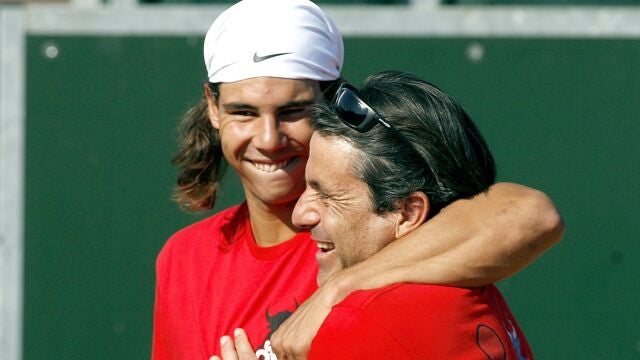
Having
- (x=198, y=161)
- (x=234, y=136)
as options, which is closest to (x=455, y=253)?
(x=234, y=136)

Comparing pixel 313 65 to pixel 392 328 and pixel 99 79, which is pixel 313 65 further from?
pixel 99 79

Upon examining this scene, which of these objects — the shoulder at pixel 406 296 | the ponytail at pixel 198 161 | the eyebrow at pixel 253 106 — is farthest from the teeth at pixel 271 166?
the shoulder at pixel 406 296

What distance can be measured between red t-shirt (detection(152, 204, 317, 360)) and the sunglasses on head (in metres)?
0.58

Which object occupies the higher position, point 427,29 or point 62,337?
point 427,29

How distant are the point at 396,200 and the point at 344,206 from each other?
10 cm

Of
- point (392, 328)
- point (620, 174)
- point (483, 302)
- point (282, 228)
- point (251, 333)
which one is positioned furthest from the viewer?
point (620, 174)

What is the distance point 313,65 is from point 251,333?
560 millimetres

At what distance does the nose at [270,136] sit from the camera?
244 centimetres

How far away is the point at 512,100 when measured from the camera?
12.8 feet

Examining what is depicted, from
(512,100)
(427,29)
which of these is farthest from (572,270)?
(427,29)

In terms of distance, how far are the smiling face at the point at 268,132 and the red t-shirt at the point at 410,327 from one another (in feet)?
2.25

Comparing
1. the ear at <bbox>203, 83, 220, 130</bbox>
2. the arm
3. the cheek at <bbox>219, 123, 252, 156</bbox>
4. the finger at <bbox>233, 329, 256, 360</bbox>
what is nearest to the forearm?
the arm

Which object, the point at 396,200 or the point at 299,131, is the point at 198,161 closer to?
the point at 299,131

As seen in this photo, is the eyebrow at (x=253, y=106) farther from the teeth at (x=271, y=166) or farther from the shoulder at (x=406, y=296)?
the shoulder at (x=406, y=296)
